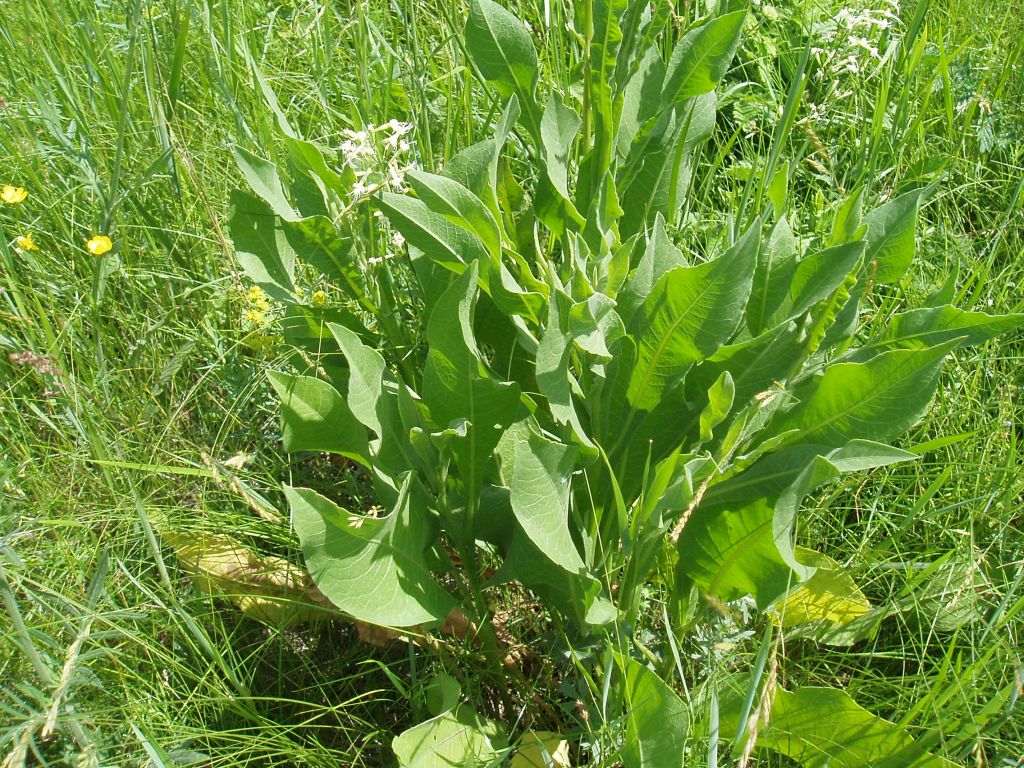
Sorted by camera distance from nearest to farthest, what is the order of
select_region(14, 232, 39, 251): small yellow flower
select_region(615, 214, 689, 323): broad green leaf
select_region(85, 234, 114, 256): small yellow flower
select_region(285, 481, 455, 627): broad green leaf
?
1. select_region(285, 481, 455, 627): broad green leaf
2. select_region(615, 214, 689, 323): broad green leaf
3. select_region(85, 234, 114, 256): small yellow flower
4. select_region(14, 232, 39, 251): small yellow flower

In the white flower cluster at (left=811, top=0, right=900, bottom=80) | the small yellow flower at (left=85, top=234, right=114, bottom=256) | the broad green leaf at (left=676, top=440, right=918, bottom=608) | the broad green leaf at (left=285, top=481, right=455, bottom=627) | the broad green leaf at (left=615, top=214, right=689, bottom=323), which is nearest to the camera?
the broad green leaf at (left=285, top=481, right=455, bottom=627)

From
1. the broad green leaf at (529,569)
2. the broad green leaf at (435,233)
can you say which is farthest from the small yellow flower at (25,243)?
the broad green leaf at (529,569)

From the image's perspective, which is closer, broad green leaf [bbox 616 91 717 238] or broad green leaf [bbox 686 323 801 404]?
broad green leaf [bbox 686 323 801 404]

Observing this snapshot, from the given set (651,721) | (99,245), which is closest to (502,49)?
(99,245)

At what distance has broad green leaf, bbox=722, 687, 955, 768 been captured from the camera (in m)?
1.30

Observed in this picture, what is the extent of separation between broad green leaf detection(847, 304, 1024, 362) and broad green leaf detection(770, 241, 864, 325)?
159 millimetres

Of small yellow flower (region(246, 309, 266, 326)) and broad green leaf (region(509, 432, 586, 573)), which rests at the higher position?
broad green leaf (region(509, 432, 586, 573))

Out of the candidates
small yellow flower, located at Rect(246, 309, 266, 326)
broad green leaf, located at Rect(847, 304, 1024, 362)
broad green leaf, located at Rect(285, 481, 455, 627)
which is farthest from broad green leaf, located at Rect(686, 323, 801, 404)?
small yellow flower, located at Rect(246, 309, 266, 326)

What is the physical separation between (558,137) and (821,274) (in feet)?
1.36

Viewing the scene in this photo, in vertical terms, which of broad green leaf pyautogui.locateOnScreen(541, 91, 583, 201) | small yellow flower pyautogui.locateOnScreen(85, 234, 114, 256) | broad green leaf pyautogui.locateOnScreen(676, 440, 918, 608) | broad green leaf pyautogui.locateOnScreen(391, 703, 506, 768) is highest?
broad green leaf pyautogui.locateOnScreen(541, 91, 583, 201)

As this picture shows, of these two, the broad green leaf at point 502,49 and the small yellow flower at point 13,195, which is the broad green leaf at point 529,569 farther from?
the small yellow flower at point 13,195

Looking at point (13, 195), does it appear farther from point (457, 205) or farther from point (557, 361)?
point (557, 361)

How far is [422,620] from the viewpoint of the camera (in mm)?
1269

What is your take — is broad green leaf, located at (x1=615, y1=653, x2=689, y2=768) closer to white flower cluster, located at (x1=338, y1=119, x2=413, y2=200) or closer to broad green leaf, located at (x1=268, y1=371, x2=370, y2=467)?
broad green leaf, located at (x1=268, y1=371, x2=370, y2=467)
